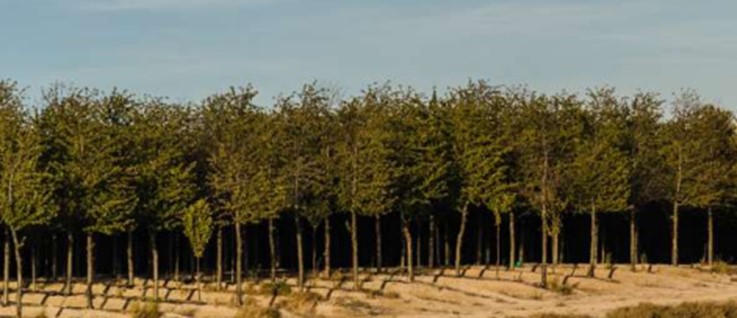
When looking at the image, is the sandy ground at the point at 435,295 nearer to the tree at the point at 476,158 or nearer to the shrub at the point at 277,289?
the shrub at the point at 277,289

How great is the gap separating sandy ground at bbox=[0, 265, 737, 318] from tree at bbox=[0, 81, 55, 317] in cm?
398

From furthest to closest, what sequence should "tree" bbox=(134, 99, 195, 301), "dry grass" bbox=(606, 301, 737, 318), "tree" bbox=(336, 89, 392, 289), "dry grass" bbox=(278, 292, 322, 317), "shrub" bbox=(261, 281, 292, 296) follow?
"tree" bbox=(336, 89, 392, 289) < "tree" bbox=(134, 99, 195, 301) < "shrub" bbox=(261, 281, 292, 296) < "dry grass" bbox=(278, 292, 322, 317) < "dry grass" bbox=(606, 301, 737, 318)

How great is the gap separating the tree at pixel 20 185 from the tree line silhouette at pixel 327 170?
0.43 feet

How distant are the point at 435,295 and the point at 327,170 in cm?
1195

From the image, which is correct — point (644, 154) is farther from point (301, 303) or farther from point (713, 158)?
point (301, 303)

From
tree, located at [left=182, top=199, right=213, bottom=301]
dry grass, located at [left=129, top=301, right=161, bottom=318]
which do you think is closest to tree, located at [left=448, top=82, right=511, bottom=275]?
tree, located at [left=182, top=199, right=213, bottom=301]

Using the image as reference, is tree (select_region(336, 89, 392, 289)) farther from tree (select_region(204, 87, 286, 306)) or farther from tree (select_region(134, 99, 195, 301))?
tree (select_region(134, 99, 195, 301))

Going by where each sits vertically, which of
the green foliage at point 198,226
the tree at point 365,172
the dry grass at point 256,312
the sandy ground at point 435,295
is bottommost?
the sandy ground at point 435,295

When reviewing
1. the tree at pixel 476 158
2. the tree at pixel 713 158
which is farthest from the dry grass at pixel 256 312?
the tree at pixel 713 158

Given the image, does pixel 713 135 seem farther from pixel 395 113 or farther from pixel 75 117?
pixel 75 117

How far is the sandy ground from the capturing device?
4841cm

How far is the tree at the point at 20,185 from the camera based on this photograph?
4788 centimetres

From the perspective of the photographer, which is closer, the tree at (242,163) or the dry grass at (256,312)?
the dry grass at (256,312)

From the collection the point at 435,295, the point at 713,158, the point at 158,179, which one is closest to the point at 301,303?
the point at 435,295
